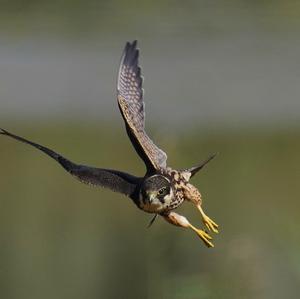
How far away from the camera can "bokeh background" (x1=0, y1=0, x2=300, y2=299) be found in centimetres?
429

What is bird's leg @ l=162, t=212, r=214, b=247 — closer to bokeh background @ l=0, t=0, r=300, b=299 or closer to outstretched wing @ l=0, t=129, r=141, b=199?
outstretched wing @ l=0, t=129, r=141, b=199

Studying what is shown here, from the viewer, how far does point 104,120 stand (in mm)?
7355

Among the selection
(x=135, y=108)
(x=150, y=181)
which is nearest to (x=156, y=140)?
(x=135, y=108)

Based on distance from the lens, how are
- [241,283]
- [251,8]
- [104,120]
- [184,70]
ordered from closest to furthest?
[241,283] → [104,120] → [184,70] → [251,8]

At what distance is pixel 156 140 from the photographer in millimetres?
4223

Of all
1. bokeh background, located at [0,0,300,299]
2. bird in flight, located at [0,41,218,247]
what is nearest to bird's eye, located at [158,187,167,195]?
bird in flight, located at [0,41,218,247]

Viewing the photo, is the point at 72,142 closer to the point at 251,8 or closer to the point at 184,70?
the point at 184,70

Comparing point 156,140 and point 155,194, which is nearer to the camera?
point 155,194

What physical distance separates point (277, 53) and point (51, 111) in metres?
2.66

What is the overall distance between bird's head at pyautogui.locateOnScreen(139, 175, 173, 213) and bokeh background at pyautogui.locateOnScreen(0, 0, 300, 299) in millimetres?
1314

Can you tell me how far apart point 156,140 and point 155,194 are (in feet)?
6.86

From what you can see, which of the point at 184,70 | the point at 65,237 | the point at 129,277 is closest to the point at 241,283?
the point at 129,277

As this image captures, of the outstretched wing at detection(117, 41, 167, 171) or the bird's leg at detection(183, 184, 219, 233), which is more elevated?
the outstretched wing at detection(117, 41, 167, 171)

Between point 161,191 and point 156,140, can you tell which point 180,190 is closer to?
point 161,191
